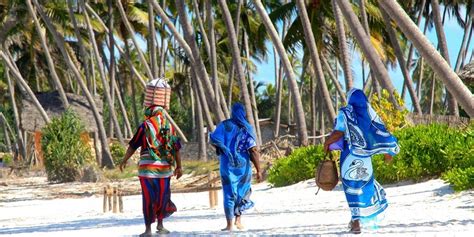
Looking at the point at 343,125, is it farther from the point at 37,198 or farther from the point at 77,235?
the point at 37,198

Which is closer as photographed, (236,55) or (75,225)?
(75,225)

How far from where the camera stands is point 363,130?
Answer: 28.8ft

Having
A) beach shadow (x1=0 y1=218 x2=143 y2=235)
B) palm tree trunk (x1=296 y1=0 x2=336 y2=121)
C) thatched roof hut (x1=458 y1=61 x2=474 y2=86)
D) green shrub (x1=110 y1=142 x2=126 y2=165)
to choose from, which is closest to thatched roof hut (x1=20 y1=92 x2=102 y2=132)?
green shrub (x1=110 y1=142 x2=126 y2=165)

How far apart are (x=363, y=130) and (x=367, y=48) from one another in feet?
26.7

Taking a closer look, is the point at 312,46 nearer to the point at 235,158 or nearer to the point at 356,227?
the point at 235,158

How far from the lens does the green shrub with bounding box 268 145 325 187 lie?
18.1 metres

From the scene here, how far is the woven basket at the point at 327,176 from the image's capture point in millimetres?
8930

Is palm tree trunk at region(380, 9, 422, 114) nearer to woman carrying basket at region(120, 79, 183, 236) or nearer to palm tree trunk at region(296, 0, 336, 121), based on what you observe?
palm tree trunk at region(296, 0, 336, 121)

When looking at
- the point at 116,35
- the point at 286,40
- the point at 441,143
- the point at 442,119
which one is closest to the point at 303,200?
the point at 441,143

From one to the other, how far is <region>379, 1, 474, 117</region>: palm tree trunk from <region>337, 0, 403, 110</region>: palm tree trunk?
2.94 meters

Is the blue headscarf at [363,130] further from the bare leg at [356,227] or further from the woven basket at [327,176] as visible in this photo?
the bare leg at [356,227]

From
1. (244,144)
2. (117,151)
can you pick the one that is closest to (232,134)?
(244,144)

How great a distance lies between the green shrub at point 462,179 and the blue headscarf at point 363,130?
13.2ft

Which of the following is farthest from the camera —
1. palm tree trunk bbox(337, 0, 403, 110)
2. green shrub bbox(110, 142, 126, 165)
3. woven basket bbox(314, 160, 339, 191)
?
green shrub bbox(110, 142, 126, 165)
